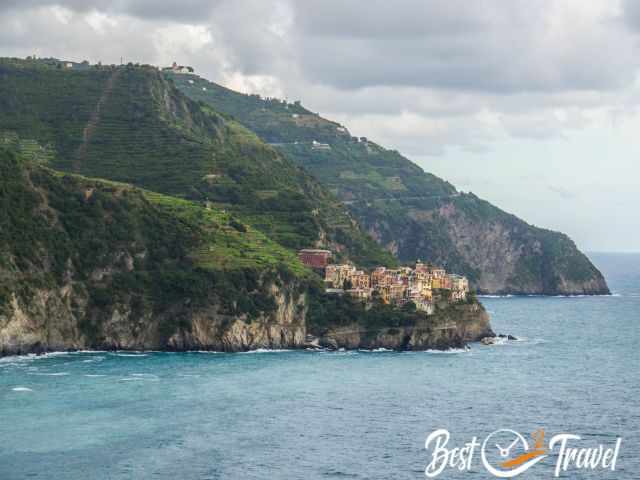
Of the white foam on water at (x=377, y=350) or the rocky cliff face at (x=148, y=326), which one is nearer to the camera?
the rocky cliff face at (x=148, y=326)

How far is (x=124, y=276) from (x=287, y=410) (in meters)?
56.3

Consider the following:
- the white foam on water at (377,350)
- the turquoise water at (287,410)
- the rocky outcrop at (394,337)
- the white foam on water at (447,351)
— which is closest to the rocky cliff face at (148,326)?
the turquoise water at (287,410)

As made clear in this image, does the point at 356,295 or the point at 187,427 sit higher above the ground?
the point at 356,295

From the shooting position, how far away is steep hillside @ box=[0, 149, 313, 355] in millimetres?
170625

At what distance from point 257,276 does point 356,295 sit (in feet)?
52.8

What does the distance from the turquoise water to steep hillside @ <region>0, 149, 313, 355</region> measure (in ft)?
15.9

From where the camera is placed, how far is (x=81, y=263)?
17900cm

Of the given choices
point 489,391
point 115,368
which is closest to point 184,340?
point 115,368

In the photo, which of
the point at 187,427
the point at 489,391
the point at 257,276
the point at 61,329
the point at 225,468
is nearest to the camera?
the point at 225,468

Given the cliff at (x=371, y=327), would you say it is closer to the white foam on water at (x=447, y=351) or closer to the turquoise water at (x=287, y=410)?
the white foam on water at (x=447, y=351)

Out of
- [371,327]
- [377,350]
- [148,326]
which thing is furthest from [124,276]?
[377,350]

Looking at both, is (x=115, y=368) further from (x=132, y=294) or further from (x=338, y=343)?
(x=338, y=343)

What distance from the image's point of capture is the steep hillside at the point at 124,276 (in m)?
171

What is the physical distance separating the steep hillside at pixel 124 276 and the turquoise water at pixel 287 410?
4.84m
